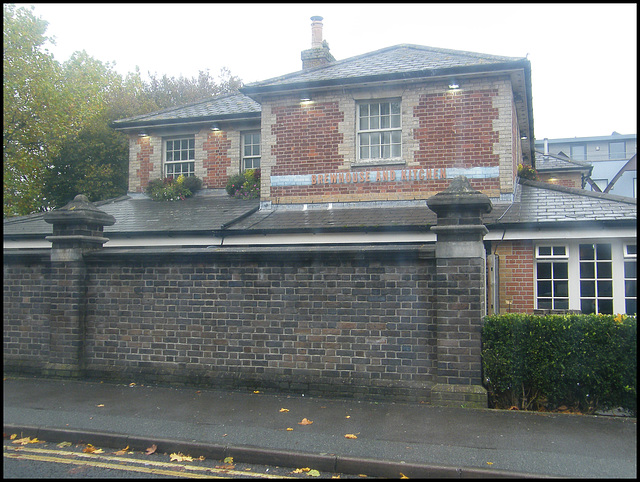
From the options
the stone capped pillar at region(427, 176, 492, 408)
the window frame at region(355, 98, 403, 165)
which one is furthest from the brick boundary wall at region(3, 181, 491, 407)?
the window frame at region(355, 98, 403, 165)

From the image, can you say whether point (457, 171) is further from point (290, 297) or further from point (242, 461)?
point (242, 461)

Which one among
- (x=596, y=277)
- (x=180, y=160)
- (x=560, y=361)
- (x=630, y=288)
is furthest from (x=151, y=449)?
(x=180, y=160)

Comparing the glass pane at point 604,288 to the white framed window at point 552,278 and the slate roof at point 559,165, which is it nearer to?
the white framed window at point 552,278

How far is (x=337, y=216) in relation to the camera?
42.8ft

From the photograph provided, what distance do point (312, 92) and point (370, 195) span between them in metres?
3.17

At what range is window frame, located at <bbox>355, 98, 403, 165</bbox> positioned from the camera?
13.7m

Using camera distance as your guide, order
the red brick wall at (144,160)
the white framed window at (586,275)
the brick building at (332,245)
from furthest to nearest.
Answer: the red brick wall at (144,160) < the white framed window at (586,275) < the brick building at (332,245)

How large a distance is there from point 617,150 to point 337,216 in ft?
179

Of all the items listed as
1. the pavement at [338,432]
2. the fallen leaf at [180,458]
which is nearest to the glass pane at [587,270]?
the pavement at [338,432]

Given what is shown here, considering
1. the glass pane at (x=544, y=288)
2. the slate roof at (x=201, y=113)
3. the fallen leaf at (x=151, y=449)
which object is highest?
the slate roof at (x=201, y=113)

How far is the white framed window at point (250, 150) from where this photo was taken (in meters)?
17.0

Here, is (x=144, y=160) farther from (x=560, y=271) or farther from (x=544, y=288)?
(x=560, y=271)

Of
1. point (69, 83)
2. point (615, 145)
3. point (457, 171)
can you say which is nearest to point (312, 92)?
point (457, 171)

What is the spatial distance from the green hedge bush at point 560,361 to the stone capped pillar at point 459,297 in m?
0.21
